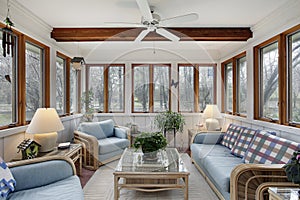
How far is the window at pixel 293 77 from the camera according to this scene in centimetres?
301

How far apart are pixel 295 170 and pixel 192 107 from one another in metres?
4.31

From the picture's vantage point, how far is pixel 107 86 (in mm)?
6129

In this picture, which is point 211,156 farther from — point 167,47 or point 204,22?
point 167,47

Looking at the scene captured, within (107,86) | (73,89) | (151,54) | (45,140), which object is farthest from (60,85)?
(151,54)

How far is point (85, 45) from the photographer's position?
5477 millimetres

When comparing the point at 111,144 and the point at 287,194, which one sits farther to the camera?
the point at 111,144

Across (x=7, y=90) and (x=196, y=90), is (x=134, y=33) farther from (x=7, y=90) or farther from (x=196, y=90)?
(x=196, y=90)

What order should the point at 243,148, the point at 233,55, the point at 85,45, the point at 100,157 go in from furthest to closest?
1. the point at 85,45
2. the point at 233,55
3. the point at 100,157
4. the point at 243,148

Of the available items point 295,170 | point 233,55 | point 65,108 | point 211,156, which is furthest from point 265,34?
point 65,108

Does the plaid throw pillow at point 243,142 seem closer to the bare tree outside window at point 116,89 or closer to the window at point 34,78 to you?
the window at point 34,78

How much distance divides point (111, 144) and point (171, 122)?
163cm

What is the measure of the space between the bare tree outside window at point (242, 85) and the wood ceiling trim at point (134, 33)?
770 mm

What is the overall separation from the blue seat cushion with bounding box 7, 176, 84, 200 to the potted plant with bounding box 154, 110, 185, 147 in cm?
340

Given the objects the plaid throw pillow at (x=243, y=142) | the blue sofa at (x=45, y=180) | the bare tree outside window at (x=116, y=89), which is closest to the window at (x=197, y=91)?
the bare tree outside window at (x=116, y=89)
